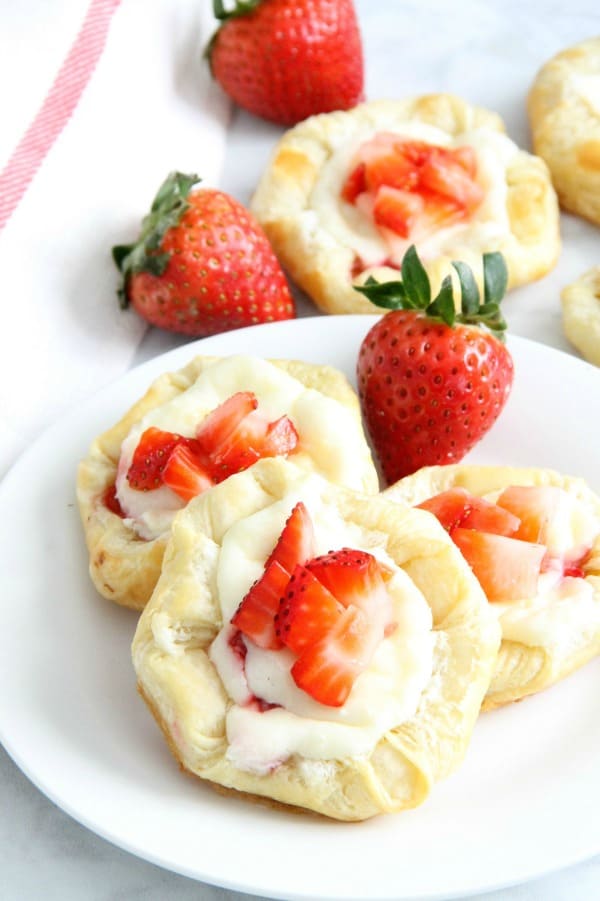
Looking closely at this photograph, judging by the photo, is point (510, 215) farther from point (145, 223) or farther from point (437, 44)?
point (437, 44)

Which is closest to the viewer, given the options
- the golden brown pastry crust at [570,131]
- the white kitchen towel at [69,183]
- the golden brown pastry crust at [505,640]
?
the golden brown pastry crust at [505,640]

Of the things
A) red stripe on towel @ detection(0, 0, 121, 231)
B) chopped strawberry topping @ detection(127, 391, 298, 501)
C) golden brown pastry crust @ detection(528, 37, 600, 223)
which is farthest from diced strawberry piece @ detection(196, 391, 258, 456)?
golden brown pastry crust @ detection(528, 37, 600, 223)

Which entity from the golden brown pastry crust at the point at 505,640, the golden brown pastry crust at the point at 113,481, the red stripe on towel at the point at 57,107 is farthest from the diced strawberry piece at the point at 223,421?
the red stripe on towel at the point at 57,107

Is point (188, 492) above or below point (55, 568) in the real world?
above

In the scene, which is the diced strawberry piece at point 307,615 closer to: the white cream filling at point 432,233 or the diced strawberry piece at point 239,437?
the diced strawberry piece at point 239,437

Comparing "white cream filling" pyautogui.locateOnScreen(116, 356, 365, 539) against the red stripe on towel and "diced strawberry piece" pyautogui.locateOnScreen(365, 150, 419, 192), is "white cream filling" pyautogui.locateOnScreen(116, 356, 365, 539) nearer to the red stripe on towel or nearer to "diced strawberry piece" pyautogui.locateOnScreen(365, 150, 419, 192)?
the red stripe on towel

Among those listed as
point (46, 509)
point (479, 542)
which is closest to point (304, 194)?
point (46, 509)
